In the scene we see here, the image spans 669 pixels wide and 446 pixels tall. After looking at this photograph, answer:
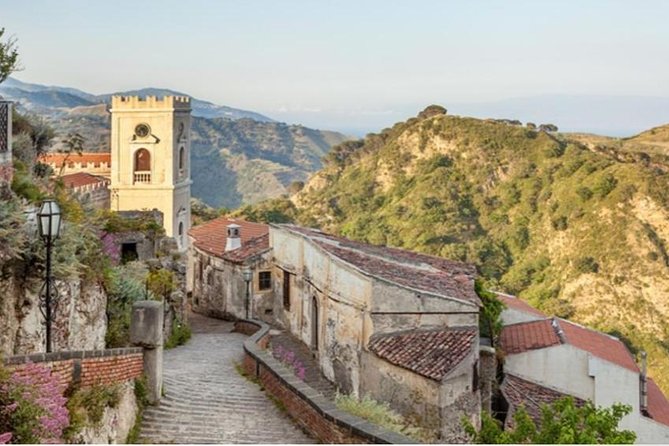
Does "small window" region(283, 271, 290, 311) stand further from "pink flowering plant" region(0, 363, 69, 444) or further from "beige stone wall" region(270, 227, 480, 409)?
"pink flowering plant" region(0, 363, 69, 444)

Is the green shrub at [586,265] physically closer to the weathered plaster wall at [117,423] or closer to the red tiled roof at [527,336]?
the red tiled roof at [527,336]

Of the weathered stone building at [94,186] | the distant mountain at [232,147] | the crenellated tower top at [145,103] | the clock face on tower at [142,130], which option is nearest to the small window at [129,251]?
the weathered stone building at [94,186]

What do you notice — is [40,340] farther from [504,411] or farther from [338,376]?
[504,411]

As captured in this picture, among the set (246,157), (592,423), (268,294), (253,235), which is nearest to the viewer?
(592,423)

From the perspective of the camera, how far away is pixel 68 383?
8.60 m

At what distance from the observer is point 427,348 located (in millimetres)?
16297

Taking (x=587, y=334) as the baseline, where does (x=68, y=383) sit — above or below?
above

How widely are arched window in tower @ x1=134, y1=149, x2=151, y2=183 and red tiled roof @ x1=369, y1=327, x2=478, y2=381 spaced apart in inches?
1359

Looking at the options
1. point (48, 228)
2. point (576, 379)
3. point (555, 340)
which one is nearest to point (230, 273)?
point (555, 340)

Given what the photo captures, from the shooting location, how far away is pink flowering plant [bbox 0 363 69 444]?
23.4 feet

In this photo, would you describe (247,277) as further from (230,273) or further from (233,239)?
(233,239)

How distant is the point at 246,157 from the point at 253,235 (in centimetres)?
11260

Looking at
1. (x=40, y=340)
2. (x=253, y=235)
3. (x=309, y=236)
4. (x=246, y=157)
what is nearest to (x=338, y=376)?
(x=309, y=236)

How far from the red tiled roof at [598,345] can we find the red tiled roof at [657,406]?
1.25 meters
